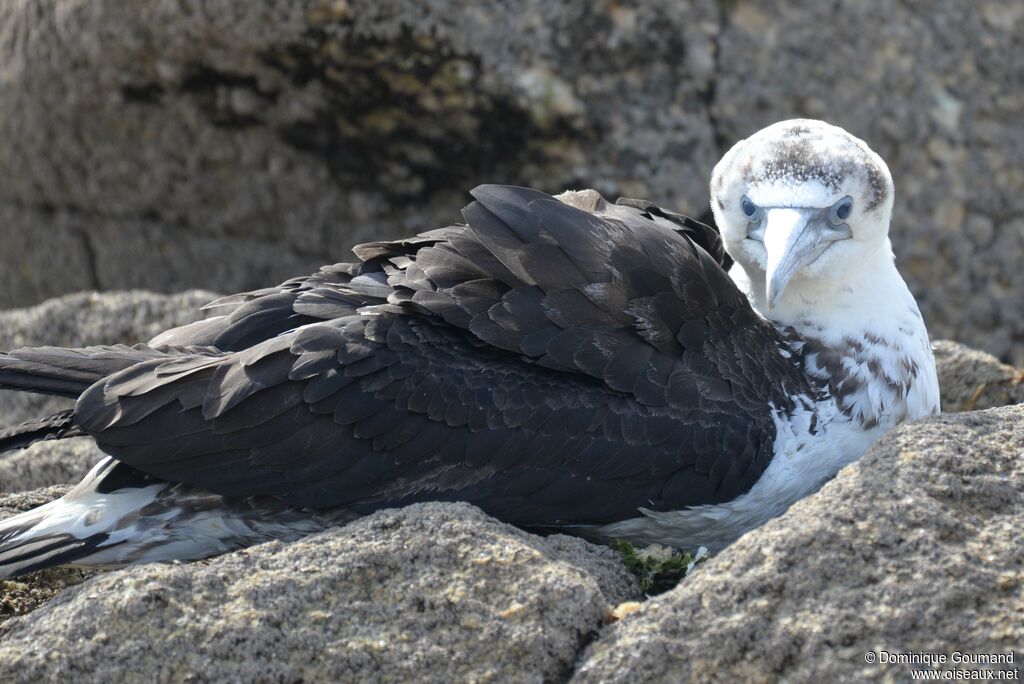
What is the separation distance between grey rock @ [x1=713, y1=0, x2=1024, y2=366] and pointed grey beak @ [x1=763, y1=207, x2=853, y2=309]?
2982 millimetres

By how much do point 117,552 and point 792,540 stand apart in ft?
7.68

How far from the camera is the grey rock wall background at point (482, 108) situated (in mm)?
8008

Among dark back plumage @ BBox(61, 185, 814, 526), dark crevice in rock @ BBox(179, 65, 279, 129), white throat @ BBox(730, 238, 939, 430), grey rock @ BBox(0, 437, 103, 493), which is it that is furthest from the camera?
dark crevice in rock @ BBox(179, 65, 279, 129)

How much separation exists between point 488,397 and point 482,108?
11.4 ft

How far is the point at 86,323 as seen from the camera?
7520 millimetres

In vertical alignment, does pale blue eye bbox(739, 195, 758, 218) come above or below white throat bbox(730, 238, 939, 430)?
above

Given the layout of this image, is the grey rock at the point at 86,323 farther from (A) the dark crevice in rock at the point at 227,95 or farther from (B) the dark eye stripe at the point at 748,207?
(B) the dark eye stripe at the point at 748,207

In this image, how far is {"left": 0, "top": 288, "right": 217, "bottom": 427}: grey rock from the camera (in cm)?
743

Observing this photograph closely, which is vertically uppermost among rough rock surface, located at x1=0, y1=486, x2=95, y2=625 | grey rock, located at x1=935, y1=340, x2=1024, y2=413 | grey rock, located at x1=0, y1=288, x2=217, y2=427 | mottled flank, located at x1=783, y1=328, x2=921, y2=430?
mottled flank, located at x1=783, y1=328, x2=921, y2=430

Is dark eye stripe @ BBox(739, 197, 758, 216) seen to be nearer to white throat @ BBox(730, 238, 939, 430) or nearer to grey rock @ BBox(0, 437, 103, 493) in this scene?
white throat @ BBox(730, 238, 939, 430)

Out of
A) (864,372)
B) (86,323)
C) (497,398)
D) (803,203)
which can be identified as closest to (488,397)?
(497,398)

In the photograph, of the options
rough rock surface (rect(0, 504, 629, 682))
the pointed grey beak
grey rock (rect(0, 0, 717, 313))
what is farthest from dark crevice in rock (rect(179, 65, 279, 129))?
rough rock surface (rect(0, 504, 629, 682))

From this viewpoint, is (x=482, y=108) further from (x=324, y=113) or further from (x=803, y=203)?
(x=803, y=203)

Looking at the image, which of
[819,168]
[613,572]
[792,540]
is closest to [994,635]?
Answer: [792,540]
